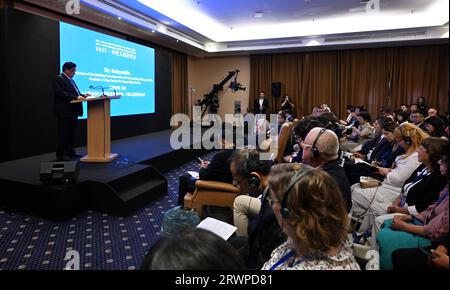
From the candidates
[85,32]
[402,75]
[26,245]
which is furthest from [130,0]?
[402,75]

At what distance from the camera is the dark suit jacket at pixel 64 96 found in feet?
12.5

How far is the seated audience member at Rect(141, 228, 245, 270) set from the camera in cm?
64

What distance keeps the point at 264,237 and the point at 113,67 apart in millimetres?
5376

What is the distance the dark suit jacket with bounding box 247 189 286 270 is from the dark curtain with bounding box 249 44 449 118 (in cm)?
908

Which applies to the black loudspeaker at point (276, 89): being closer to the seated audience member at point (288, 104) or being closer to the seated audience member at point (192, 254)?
the seated audience member at point (288, 104)

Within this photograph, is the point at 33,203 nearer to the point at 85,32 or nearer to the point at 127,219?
the point at 127,219

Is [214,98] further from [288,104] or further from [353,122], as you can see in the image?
[353,122]

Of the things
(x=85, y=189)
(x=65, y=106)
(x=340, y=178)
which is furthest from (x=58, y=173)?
(x=340, y=178)

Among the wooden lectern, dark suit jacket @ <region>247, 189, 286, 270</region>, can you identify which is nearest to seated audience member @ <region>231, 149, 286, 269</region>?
dark suit jacket @ <region>247, 189, 286, 270</region>

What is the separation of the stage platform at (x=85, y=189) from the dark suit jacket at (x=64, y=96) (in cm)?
70

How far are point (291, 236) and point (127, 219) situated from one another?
2.51m

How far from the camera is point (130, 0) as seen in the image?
5.23 m

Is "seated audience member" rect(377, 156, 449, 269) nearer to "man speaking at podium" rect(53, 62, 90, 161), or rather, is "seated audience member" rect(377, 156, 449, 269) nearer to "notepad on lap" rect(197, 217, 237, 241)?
"notepad on lap" rect(197, 217, 237, 241)

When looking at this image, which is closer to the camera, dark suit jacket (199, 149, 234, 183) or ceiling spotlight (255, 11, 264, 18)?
dark suit jacket (199, 149, 234, 183)
